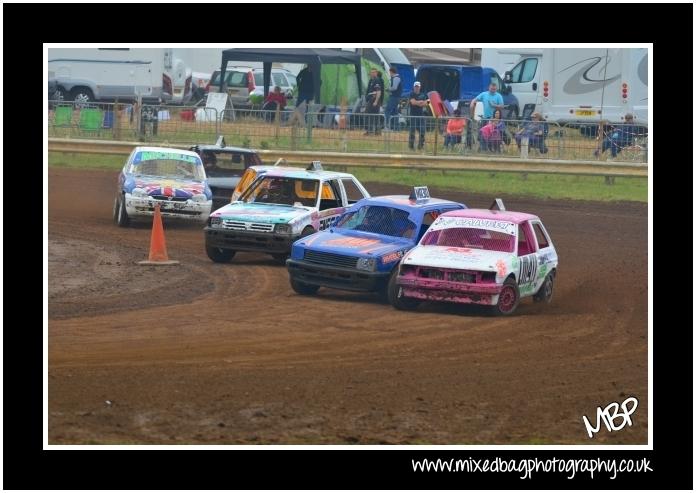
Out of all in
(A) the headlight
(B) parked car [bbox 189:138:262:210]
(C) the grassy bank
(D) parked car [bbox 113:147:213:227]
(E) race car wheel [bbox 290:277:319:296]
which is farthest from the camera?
(C) the grassy bank

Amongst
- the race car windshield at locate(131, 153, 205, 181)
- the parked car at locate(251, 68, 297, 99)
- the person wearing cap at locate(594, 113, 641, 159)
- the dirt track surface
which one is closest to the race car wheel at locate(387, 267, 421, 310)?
the dirt track surface

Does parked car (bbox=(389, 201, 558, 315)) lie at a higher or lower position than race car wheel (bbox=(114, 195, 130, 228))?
lower

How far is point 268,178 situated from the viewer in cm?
1866

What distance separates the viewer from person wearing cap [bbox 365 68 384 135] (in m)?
28.5

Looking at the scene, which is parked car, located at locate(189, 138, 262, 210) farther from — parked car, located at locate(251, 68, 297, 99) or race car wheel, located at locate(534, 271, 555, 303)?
parked car, located at locate(251, 68, 297, 99)

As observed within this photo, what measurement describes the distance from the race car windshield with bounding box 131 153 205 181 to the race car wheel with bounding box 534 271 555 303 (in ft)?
25.4

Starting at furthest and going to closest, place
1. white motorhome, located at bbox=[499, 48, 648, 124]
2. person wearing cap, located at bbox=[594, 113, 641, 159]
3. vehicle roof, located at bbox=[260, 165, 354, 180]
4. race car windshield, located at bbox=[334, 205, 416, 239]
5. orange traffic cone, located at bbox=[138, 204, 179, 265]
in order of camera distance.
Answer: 1. white motorhome, located at bbox=[499, 48, 648, 124]
2. person wearing cap, located at bbox=[594, 113, 641, 159]
3. vehicle roof, located at bbox=[260, 165, 354, 180]
4. orange traffic cone, located at bbox=[138, 204, 179, 265]
5. race car windshield, located at bbox=[334, 205, 416, 239]

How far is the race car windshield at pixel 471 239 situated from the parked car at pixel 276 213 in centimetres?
261

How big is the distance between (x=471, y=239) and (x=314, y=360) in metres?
3.90

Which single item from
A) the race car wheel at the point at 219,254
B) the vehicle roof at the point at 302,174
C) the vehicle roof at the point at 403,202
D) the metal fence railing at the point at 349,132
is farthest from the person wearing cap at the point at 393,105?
the vehicle roof at the point at 403,202

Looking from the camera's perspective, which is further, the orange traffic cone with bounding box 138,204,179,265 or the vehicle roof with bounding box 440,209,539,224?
the orange traffic cone with bounding box 138,204,179,265

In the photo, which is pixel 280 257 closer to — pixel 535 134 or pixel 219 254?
pixel 219 254

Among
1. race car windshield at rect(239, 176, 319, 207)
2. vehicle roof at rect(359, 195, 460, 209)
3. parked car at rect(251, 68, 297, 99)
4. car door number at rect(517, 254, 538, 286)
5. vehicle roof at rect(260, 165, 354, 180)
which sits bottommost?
car door number at rect(517, 254, 538, 286)

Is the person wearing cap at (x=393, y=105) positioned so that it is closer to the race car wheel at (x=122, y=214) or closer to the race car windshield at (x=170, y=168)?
the race car windshield at (x=170, y=168)
